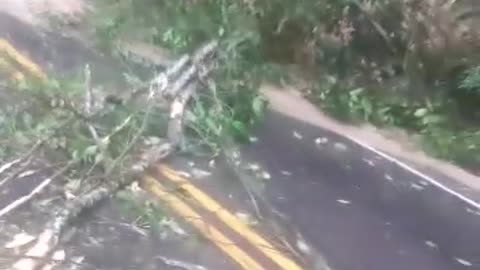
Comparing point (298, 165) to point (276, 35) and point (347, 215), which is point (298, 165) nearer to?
point (347, 215)

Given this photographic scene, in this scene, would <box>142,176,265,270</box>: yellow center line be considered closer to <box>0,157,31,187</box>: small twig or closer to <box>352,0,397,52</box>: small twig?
<box>0,157,31,187</box>: small twig

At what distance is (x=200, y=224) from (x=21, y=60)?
2.48ft

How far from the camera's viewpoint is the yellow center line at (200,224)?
84.1 inches

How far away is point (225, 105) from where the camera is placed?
2531 mm

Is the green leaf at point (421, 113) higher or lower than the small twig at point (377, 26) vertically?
lower

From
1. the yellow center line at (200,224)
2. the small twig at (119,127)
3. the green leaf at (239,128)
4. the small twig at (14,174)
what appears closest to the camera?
the yellow center line at (200,224)

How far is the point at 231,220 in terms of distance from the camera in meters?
2.26

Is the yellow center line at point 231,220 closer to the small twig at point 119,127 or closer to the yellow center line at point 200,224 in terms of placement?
the yellow center line at point 200,224

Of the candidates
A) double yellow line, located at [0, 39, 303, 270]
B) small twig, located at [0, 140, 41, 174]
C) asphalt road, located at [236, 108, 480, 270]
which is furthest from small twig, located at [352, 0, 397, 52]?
small twig, located at [0, 140, 41, 174]

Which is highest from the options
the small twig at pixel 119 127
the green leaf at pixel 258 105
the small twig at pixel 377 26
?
the small twig at pixel 377 26

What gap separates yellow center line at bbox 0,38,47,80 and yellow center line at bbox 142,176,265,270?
0.46 metres

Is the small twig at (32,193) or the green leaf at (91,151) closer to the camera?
the small twig at (32,193)

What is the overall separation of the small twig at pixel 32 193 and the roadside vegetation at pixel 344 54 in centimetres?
39

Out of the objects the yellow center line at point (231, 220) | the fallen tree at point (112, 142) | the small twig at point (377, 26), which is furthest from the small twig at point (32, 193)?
the small twig at point (377, 26)
